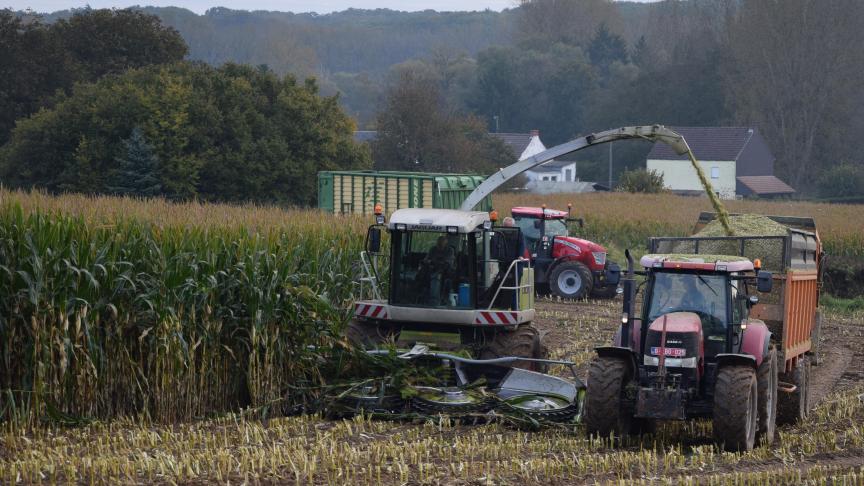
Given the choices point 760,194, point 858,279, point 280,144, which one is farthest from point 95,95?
point 760,194

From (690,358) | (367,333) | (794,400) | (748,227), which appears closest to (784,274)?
(794,400)

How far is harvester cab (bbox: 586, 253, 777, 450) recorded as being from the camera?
10922mm

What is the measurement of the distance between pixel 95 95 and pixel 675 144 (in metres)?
29.6

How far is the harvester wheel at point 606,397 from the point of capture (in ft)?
36.4

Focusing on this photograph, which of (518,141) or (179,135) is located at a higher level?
(518,141)

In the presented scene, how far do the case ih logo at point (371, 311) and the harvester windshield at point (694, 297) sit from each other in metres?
3.65

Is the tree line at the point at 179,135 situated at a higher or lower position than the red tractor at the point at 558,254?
higher

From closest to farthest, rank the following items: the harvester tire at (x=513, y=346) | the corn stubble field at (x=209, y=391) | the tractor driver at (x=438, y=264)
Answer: the corn stubble field at (x=209, y=391) → the harvester tire at (x=513, y=346) → the tractor driver at (x=438, y=264)

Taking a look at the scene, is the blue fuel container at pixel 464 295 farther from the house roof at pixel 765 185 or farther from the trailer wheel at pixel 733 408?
the house roof at pixel 765 185

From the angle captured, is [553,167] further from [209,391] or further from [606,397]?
[606,397]

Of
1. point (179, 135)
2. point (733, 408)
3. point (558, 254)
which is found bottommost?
point (558, 254)

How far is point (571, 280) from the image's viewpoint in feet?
89.3

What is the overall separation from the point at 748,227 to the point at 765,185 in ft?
216

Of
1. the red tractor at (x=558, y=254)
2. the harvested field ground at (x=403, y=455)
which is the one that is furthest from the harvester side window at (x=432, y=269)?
the red tractor at (x=558, y=254)
